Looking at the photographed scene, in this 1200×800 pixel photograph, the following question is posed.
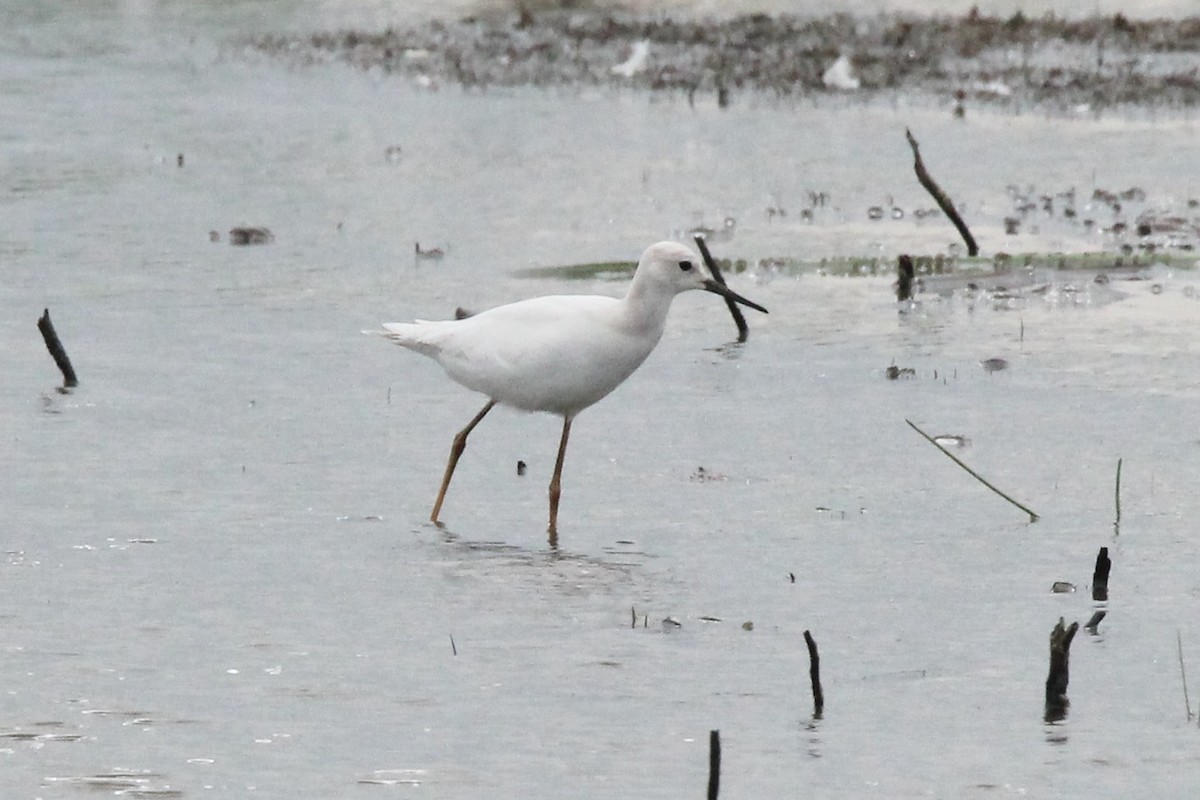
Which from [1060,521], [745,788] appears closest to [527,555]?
[1060,521]

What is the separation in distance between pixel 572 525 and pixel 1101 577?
246cm

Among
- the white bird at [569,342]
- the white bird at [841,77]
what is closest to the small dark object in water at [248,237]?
the white bird at [569,342]

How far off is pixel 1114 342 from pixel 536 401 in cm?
533

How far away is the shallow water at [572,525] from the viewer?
7117mm

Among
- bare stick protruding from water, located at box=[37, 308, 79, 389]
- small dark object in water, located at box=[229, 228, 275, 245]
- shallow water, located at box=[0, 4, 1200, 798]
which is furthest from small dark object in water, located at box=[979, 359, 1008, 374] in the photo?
small dark object in water, located at box=[229, 228, 275, 245]

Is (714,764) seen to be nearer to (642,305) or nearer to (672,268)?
(642,305)

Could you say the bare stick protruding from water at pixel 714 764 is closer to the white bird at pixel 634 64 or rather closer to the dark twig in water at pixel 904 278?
the dark twig in water at pixel 904 278

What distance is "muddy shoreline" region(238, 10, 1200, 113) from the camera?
1162 inches

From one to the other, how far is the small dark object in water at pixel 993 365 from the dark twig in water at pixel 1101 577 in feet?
15.7

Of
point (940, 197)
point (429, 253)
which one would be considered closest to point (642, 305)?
point (940, 197)

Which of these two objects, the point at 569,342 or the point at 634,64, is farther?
the point at 634,64

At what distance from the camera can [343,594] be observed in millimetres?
8883

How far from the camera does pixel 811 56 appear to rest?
108 ft

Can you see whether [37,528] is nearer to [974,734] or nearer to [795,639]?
[795,639]
